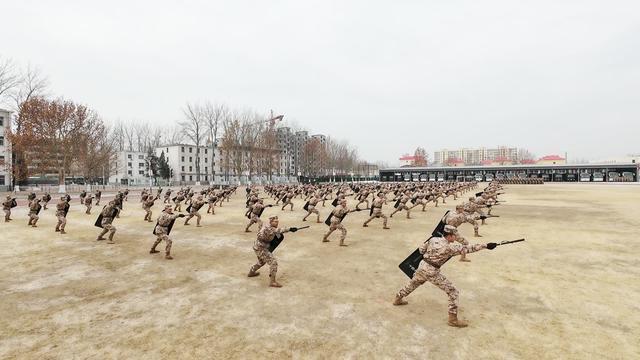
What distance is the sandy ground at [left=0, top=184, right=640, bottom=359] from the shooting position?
18.5ft

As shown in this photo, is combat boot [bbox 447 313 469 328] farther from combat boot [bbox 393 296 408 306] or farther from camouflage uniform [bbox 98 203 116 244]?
camouflage uniform [bbox 98 203 116 244]

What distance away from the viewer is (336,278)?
938 centimetres

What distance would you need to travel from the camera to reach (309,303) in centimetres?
759

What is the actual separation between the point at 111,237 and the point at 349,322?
11.6 metres

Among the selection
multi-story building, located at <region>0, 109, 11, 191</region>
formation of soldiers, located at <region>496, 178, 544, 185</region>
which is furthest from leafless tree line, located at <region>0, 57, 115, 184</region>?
formation of soldiers, located at <region>496, 178, 544, 185</region>

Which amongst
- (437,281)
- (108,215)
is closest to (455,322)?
(437,281)

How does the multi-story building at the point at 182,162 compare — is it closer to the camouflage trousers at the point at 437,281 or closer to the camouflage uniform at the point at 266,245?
the camouflage uniform at the point at 266,245

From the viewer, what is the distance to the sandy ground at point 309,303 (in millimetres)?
5645

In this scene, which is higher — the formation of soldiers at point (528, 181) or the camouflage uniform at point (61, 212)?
the camouflage uniform at point (61, 212)

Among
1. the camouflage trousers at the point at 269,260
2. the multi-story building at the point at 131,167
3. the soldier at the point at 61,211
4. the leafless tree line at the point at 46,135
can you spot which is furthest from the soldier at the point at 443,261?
the multi-story building at the point at 131,167

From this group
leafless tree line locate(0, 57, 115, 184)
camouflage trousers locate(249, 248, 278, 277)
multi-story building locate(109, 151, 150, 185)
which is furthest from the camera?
multi-story building locate(109, 151, 150, 185)

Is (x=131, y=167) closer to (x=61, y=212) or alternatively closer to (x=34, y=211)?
(x=34, y=211)

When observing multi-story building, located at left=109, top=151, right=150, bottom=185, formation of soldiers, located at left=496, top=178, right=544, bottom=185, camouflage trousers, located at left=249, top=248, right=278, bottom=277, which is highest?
multi-story building, located at left=109, top=151, right=150, bottom=185

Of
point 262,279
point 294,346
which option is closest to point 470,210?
point 262,279
